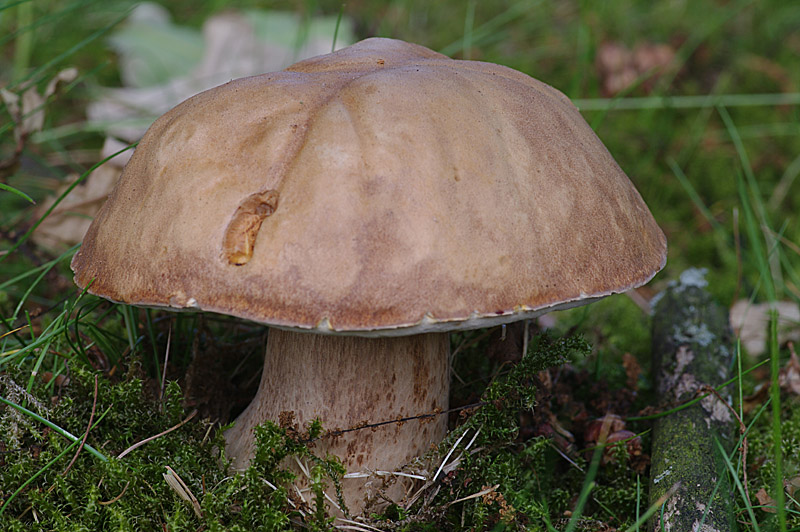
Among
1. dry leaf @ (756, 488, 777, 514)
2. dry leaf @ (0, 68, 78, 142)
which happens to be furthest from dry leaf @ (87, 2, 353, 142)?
dry leaf @ (756, 488, 777, 514)

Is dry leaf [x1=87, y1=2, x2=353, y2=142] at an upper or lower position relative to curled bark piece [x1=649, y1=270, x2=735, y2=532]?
upper

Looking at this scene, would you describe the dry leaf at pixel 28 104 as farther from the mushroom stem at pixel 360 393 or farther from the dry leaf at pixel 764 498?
the dry leaf at pixel 764 498

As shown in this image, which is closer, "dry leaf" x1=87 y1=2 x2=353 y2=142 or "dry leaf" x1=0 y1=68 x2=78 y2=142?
"dry leaf" x1=0 y1=68 x2=78 y2=142

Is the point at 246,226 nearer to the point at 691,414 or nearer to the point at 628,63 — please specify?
the point at 691,414

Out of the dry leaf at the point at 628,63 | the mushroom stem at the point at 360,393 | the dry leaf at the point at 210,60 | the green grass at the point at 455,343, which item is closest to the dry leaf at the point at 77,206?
the green grass at the point at 455,343

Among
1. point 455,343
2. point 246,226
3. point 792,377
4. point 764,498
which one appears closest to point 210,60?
point 455,343

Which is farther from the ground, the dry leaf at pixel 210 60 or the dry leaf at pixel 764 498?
the dry leaf at pixel 210 60

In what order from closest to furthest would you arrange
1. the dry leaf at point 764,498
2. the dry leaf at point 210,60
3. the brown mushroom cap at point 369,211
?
the brown mushroom cap at point 369,211, the dry leaf at point 764,498, the dry leaf at point 210,60

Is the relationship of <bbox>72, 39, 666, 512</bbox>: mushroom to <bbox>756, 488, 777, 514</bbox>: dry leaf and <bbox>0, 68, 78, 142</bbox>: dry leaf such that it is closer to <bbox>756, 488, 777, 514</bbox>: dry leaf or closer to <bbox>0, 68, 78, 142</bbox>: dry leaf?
<bbox>756, 488, 777, 514</bbox>: dry leaf
